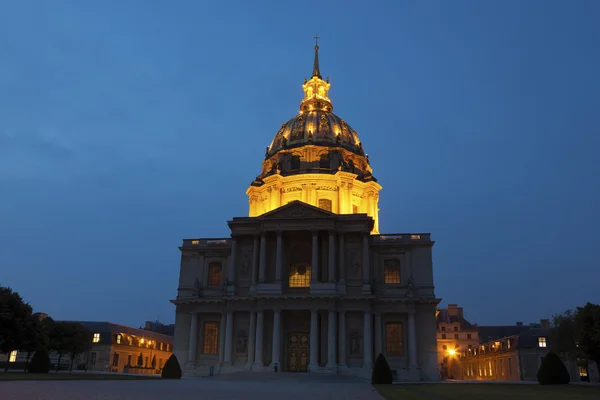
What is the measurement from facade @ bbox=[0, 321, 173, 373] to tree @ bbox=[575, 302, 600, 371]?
49585 millimetres

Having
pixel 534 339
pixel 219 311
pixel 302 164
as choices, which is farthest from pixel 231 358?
pixel 534 339

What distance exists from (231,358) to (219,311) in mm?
4927

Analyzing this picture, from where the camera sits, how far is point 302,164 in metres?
67.2

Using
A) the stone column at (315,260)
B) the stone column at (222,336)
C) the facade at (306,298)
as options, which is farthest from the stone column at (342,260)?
the stone column at (222,336)

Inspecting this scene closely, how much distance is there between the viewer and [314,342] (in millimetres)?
46125

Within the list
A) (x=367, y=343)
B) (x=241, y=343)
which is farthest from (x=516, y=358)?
(x=241, y=343)

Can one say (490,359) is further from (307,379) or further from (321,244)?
(307,379)

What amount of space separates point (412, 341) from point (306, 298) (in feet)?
33.4

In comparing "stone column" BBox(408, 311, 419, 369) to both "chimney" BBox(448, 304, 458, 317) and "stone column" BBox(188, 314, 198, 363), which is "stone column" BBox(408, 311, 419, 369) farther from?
"chimney" BBox(448, 304, 458, 317)

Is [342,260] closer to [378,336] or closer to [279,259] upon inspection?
[279,259]

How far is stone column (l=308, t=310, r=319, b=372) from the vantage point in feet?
147

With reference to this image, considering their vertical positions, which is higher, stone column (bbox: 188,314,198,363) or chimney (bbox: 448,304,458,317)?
chimney (bbox: 448,304,458,317)

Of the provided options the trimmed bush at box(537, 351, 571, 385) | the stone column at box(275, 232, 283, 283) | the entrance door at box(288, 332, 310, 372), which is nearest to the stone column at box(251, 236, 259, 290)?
the stone column at box(275, 232, 283, 283)

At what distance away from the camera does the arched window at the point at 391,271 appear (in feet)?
167
